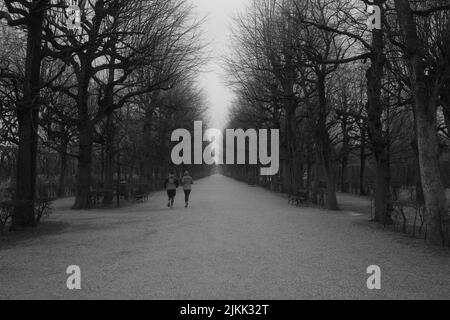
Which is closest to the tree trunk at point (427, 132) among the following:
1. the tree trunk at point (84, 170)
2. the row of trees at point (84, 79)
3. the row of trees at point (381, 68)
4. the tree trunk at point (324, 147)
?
the row of trees at point (381, 68)

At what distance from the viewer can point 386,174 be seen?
17.4 m

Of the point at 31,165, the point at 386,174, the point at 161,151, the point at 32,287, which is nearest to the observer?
the point at 32,287

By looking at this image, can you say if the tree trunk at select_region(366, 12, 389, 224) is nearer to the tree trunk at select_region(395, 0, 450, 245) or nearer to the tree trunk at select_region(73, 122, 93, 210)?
the tree trunk at select_region(395, 0, 450, 245)

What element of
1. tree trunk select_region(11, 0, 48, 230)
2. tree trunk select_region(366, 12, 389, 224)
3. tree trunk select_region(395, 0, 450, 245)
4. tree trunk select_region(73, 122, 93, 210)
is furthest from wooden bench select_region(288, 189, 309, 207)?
tree trunk select_region(11, 0, 48, 230)

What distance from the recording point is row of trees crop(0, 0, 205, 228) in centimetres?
1510

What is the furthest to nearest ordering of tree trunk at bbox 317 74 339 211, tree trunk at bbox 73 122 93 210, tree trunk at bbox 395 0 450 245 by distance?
1. tree trunk at bbox 317 74 339 211
2. tree trunk at bbox 73 122 93 210
3. tree trunk at bbox 395 0 450 245

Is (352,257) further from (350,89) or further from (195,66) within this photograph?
(350,89)

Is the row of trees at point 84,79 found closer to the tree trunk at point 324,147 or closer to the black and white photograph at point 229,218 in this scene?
the black and white photograph at point 229,218

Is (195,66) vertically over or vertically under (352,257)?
over

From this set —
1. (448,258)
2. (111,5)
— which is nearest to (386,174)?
(448,258)

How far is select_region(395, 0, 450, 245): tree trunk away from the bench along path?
69 cm

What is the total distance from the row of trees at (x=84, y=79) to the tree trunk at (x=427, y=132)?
8074 mm

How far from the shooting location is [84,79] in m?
22.3

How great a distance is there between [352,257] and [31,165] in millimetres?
10504
